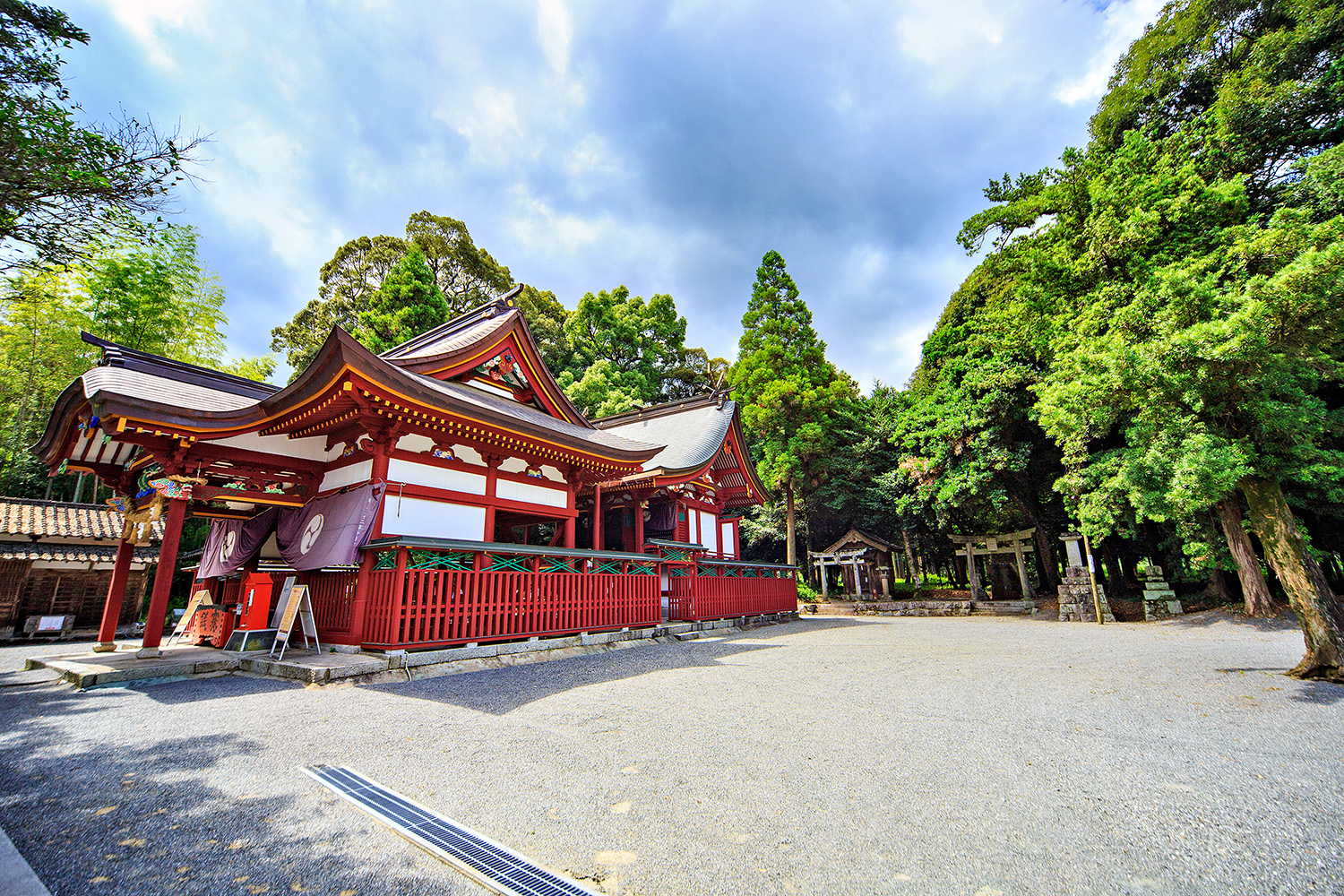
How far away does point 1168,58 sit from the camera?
1602cm

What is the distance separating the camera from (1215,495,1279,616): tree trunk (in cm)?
1227

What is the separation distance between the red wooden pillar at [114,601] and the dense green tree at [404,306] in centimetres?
1562

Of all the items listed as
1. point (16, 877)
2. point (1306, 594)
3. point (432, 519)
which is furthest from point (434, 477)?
point (1306, 594)

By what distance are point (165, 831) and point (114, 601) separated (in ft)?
26.9

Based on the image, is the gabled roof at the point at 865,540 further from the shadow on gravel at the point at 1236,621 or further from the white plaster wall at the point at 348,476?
the white plaster wall at the point at 348,476

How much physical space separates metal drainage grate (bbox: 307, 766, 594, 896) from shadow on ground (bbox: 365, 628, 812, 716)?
186 centimetres

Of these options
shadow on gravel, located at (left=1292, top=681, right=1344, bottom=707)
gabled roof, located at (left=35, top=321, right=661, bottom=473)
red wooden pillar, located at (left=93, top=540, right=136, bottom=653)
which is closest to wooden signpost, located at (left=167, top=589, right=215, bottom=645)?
red wooden pillar, located at (left=93, top=540, right=136, bottom=653)

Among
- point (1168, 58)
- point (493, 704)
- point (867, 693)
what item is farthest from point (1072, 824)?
point (1168, 58)

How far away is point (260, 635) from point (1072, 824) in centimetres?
946

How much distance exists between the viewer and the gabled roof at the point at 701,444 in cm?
1343

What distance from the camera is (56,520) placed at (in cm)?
1291

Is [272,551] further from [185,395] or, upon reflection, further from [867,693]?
A: [867,693]

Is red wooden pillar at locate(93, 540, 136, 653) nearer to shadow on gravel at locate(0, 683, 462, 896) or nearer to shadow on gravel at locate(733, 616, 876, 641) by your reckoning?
shadow on gravel at locate(0, 683, 462, 896)

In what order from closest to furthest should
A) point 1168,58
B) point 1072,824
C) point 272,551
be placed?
point 1072,824 < point 272,551 < point 1168,58
